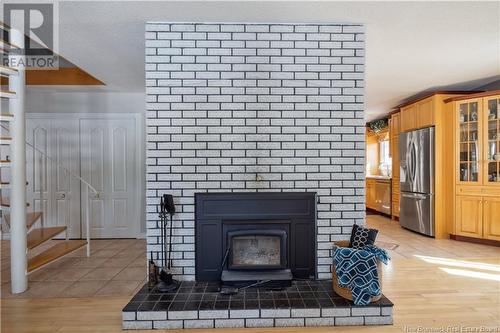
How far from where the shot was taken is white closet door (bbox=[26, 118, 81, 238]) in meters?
4.71

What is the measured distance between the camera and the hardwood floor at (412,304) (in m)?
2.15

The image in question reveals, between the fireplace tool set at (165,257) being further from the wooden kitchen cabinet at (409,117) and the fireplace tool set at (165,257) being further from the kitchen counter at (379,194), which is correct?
the kitchen counter at (379,194)

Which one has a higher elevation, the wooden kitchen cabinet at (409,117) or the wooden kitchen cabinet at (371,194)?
the wooden kitchen cabinet at (409,117)

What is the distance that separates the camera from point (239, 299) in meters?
2.26

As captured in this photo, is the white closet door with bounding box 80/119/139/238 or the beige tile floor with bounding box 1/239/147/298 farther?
the white closet door with bounding box 80/119/139/238

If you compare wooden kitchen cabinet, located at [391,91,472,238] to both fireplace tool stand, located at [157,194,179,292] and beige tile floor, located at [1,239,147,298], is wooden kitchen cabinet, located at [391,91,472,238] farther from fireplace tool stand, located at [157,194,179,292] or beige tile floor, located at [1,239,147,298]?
beige tile floor, located at [1,239,147,298]

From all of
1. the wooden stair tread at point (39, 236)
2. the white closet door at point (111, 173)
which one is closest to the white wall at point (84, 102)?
the white closet door at point (111, 173)

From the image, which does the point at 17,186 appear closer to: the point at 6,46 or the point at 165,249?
the point at 6,46

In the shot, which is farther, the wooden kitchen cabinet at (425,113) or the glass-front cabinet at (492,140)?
the wooden kitchen cabinet at (425,113)

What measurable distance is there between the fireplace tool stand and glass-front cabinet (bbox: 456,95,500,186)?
4.63 m

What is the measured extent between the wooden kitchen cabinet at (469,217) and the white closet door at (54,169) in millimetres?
6303

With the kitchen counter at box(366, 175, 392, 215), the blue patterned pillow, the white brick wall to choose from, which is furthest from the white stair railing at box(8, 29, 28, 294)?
the kitchen counter at box(366, 175, 392, 215)

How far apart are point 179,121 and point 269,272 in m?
1.56

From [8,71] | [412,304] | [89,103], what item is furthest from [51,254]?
[412,304]
